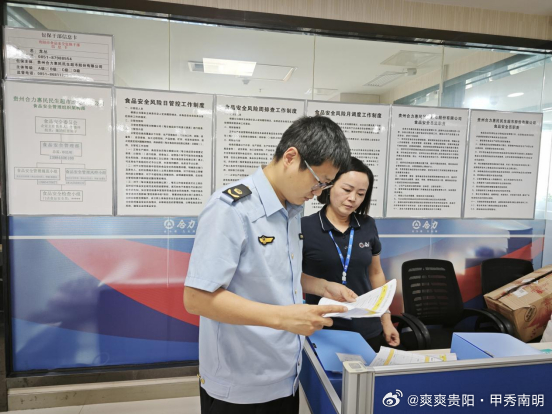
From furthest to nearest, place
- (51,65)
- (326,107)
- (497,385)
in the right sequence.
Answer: (326,107) < (51,65) < (497,385)

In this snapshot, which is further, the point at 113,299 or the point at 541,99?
the point at 541,99

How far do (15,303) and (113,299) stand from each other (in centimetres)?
65

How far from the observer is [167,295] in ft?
8.27

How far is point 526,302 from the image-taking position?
2.47 meters

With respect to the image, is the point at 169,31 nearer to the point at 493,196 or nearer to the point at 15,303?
the point at 15,303

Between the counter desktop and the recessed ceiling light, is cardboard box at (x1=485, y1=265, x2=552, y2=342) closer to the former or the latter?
the counter desktop

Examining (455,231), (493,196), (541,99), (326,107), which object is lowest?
(455,231)

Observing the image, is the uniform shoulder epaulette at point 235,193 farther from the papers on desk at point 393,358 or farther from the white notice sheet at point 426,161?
the white notice sheet at point 426,161

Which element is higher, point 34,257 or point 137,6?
point 137,6

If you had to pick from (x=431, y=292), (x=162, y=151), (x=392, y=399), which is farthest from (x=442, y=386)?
(x=162, y=151)

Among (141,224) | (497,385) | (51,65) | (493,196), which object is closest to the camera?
(497,385)

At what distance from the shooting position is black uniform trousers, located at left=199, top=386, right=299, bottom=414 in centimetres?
115

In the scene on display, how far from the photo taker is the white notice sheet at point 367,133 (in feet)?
8.60

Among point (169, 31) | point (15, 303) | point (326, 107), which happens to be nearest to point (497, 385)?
point (326, 107)
